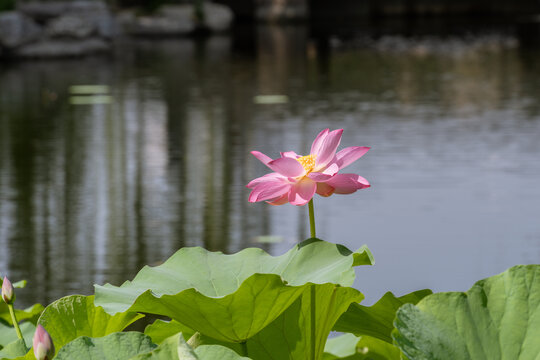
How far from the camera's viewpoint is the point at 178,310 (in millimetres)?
1142

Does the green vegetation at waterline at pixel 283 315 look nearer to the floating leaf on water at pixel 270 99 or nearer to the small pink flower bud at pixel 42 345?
the small pink flower bud at pixel 42 345

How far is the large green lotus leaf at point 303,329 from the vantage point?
1192 mm

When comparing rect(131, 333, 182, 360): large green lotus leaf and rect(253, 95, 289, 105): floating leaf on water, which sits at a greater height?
rect(131, 333, 182, 360): large green lotus leaf

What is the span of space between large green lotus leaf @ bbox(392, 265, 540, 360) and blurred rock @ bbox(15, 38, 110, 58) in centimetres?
1682

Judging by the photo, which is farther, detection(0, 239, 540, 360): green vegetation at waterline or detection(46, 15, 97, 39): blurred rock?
detection(46, 15, 97, 39): blurred rock

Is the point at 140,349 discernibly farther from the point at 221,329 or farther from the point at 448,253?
the point at 448,253

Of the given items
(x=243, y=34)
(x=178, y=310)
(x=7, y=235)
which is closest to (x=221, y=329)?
(x=178, y=310)

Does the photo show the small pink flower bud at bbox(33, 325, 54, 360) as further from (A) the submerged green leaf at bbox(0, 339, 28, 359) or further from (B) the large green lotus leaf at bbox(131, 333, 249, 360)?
(A) the submerged green leaf at bbox(0, 339, 28, 359)

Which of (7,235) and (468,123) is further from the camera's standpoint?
(468,123)

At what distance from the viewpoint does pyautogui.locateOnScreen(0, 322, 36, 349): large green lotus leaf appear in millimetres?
1412

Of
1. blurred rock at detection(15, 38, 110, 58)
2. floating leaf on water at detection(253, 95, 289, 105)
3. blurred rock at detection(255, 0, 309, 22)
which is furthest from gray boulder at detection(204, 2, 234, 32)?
floating leaf on water at detection(253, 95, 289, 105)

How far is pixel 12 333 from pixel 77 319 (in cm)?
21

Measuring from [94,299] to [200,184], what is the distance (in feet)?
16.2

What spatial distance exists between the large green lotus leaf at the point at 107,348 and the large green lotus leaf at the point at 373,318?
34 cm
